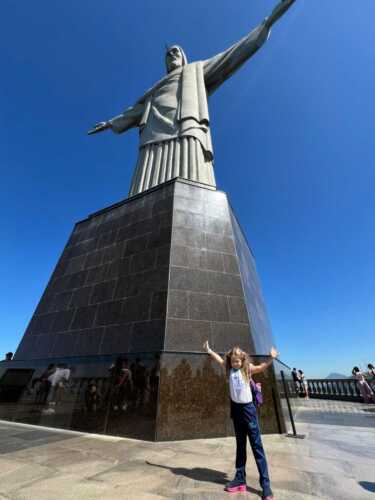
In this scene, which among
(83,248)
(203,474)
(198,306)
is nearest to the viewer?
(203,474)

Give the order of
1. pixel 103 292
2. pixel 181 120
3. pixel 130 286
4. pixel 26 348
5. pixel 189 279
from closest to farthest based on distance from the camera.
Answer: pixel 189 279, pixel 130 286, pixel 103 292, pixel 26 348, pixel 181 120

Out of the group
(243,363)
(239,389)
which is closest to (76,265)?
(243,363)

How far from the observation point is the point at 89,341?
7.44 m

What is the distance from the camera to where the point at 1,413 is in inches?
285

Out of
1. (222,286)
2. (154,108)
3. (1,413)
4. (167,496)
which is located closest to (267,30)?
(154,108)

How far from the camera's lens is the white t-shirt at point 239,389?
3.15m

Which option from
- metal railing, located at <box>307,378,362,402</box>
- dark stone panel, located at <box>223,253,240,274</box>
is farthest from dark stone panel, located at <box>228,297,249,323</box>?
metal railing, located at <box>307,378,362,402</box>

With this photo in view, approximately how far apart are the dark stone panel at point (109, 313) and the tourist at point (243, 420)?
4.69m

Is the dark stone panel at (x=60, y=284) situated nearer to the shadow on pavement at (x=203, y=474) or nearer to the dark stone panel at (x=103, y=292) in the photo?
the dark stone panel at (x=103, y=292)

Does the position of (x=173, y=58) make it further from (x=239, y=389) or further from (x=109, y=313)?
(x=239, y=389)

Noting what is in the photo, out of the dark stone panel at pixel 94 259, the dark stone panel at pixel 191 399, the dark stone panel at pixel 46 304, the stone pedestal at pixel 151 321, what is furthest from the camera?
the dark stone panel at pixel 94 259

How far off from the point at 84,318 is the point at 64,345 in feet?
2.98

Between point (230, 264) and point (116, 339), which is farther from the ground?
point (230, 264)

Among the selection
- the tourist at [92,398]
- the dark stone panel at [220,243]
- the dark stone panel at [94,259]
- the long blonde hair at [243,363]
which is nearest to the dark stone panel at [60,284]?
the dark stone panel at [94,259]
